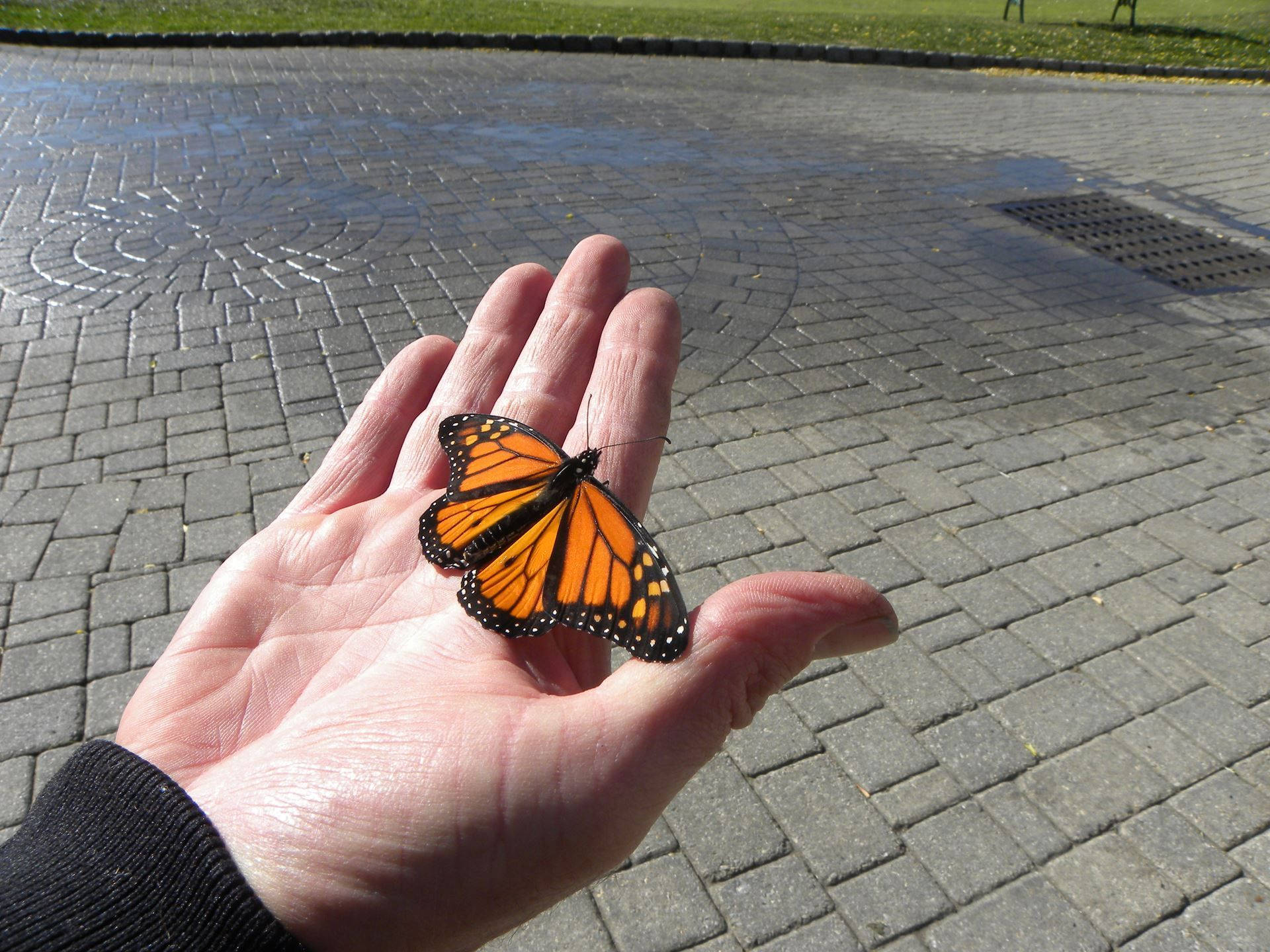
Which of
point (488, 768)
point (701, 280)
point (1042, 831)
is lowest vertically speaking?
point (1042, 831)

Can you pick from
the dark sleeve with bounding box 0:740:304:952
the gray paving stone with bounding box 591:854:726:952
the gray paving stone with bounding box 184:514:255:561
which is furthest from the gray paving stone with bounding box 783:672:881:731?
the gray paving stone with bounding box 184:514:255:561

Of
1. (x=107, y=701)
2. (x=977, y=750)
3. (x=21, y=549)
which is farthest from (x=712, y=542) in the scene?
(x=21, y=549)

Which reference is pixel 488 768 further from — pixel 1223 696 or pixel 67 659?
pixel 1223 696

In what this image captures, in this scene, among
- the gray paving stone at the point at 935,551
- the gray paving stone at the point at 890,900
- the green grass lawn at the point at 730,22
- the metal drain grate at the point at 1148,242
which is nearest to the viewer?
the gray paving stone at the point at 890,900

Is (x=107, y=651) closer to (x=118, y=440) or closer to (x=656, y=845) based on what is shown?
(x=118, y=440)

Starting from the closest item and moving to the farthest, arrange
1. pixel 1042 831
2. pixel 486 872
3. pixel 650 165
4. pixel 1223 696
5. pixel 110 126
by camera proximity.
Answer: pixel 486 872 → pixel 1042 831 → pixel 1223 696 → pixel 650 165 → pixel 110 126

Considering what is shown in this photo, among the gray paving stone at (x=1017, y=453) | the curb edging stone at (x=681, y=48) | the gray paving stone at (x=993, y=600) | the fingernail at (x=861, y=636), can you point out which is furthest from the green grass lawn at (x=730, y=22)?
the fingernail at (x=861, y=636)

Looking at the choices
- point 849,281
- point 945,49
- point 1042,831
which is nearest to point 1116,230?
point 849,281

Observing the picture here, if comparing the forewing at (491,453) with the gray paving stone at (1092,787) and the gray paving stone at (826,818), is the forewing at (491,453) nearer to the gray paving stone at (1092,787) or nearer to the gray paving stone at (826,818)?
the gray paving stone at (826,818)
